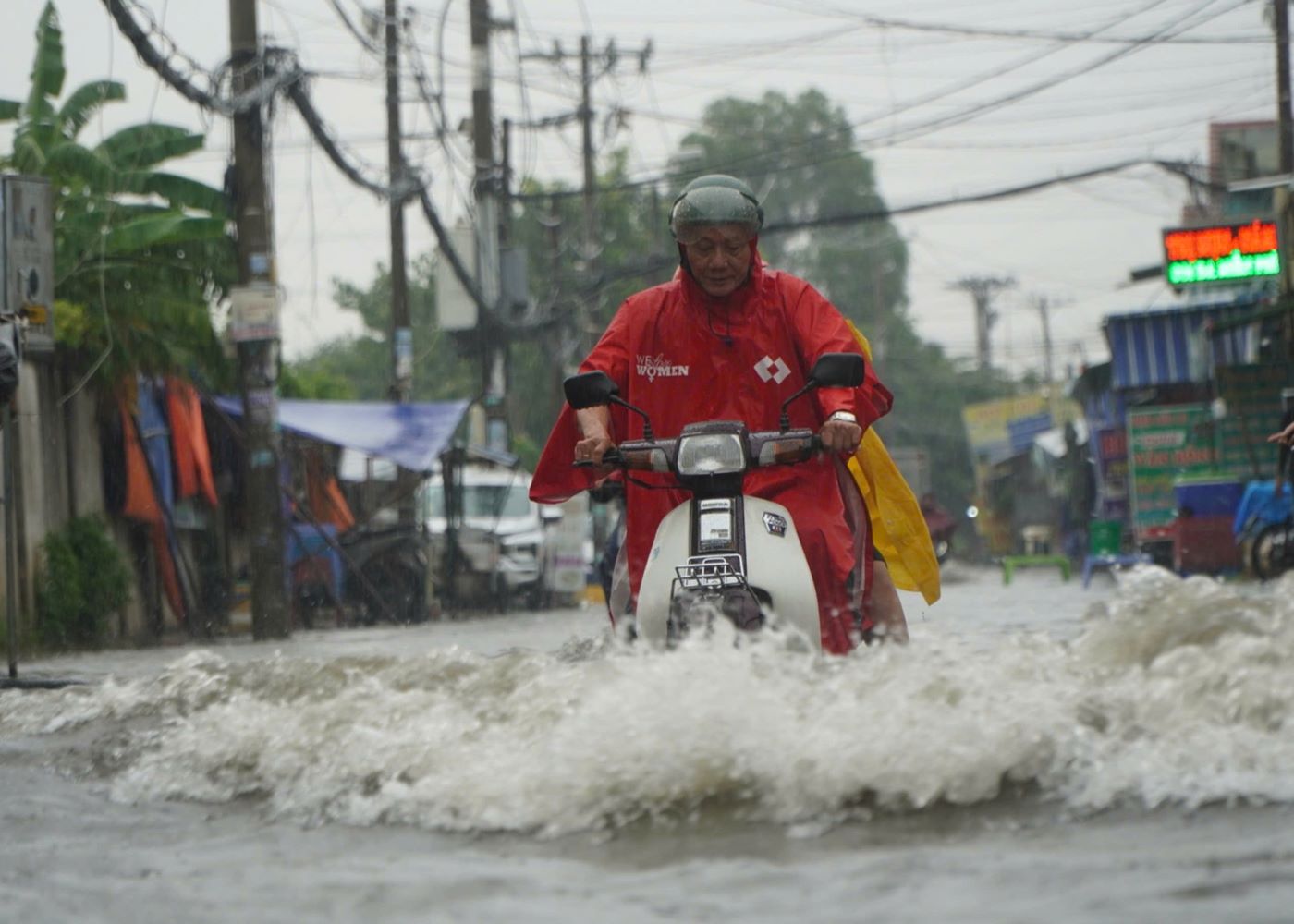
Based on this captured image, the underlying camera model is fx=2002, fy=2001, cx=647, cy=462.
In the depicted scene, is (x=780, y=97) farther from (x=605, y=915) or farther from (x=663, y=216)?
(x=605, y=915)

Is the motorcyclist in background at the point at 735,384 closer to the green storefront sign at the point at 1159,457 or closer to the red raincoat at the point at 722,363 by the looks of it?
the red raincoat at the point at 722,363

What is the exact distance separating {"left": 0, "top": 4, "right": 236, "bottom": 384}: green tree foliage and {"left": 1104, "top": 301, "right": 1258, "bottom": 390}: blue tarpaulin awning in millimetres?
15596

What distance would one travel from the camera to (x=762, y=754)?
14.2ft

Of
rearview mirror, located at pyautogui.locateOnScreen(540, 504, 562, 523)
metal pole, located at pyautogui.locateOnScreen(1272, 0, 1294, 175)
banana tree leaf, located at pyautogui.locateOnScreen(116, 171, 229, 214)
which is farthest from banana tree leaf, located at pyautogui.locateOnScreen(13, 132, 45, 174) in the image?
metal pole, located at pyautogui.locateOnScreen(1272, 0, 1294, 175)

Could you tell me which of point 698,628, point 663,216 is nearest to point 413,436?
point 698,628

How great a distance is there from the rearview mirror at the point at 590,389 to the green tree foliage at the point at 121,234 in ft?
28.8

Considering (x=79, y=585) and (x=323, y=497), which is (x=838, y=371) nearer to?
(x=79, y=585)

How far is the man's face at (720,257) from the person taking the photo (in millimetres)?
5457

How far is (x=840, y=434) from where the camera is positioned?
5.09 metres

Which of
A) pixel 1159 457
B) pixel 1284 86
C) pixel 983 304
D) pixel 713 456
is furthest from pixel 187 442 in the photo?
pixel 983 304

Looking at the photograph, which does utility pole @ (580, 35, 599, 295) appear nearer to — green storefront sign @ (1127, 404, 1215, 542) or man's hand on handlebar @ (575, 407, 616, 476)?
green storefront sign @ (1127, 404, 1215, 542)

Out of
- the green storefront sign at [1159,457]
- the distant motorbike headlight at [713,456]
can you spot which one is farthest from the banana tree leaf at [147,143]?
the green storefront sign at [1159,457]

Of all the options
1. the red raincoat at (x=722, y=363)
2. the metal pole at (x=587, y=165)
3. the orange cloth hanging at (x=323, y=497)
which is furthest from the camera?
the metal pole at (x=587, y=165)

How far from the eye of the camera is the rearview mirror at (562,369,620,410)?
521 centimetres
